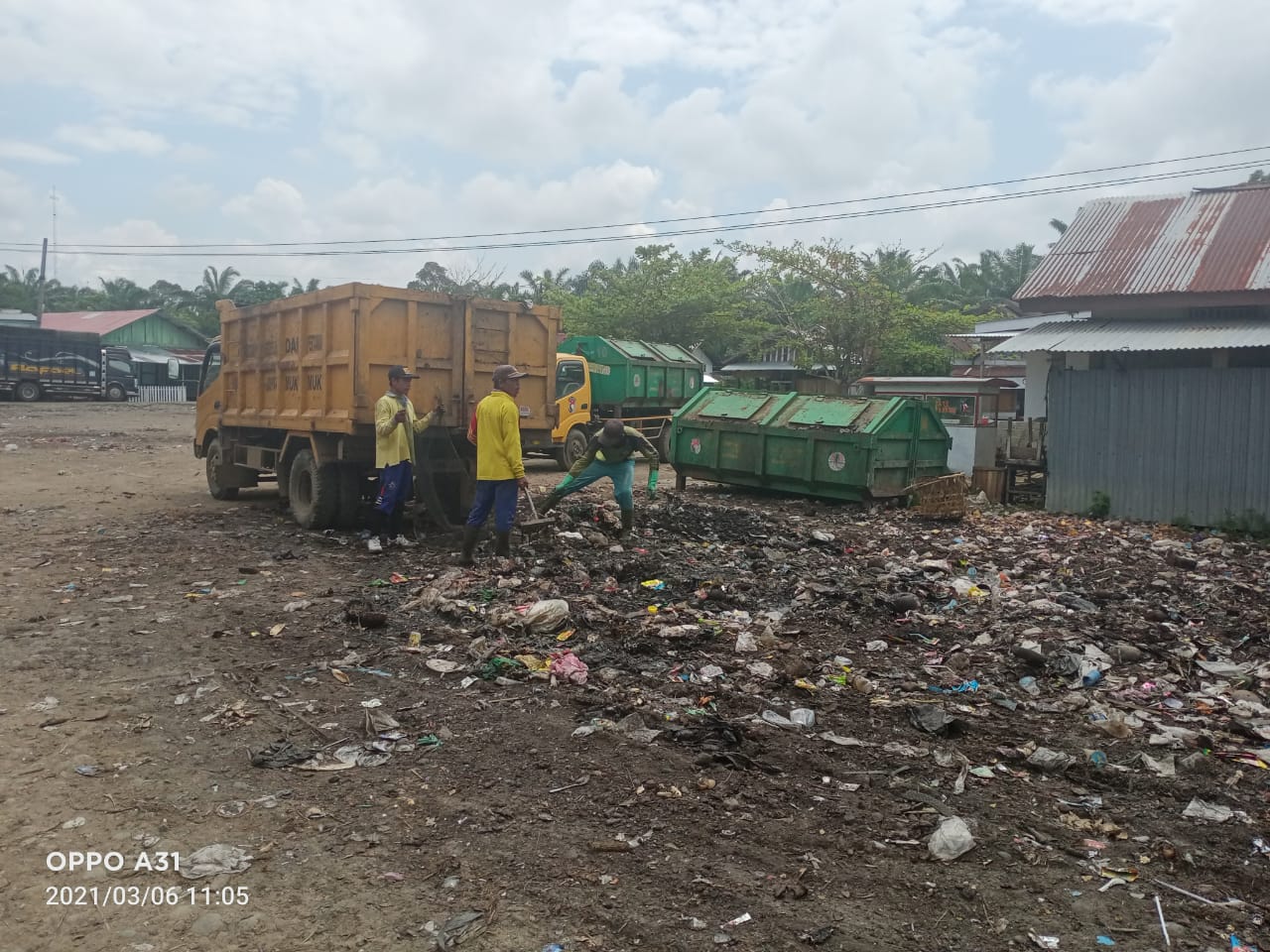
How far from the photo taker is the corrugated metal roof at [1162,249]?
12586 millimetres

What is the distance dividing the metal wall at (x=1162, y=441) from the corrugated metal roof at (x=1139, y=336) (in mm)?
371

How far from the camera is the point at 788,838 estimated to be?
10.4 feet

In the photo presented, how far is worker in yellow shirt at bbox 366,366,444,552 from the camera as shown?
311 inches

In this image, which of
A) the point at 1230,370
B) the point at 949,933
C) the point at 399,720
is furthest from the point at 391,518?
the point at 1230,370

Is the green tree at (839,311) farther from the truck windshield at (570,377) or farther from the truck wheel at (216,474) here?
the truck wheel at (216,474)

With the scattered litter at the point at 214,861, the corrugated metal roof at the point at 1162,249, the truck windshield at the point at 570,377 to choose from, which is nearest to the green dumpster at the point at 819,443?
the truck windshield at the point at 570,377

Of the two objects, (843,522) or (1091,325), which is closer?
(843,522)

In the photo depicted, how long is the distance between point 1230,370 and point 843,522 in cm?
468

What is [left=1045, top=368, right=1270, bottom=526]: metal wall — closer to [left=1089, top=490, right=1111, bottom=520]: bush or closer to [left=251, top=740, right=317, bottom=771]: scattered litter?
[left=1089, top=490, right=1111, bottom=520]: bush

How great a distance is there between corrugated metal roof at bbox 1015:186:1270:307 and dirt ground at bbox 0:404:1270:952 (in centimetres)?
643

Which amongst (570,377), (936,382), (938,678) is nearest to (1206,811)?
(938,678)

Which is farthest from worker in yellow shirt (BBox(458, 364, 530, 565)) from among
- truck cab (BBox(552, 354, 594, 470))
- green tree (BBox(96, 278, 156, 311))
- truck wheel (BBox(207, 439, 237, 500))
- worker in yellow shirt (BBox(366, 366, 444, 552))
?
green tree (BBox(96, 278, 156, 311))

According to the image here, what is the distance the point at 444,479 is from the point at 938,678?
562 centimetres

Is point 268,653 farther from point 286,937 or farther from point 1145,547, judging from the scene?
point 1145,547
